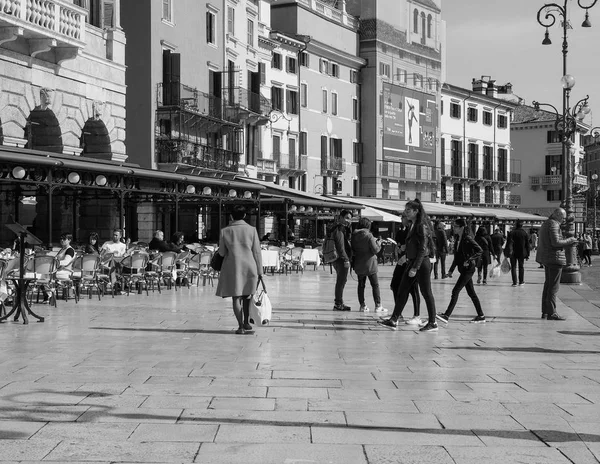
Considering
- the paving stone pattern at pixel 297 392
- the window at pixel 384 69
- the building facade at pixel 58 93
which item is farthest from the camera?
the window at pixel 384 69

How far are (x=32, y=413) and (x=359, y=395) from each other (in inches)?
94.1

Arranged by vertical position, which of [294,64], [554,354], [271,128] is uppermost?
[294,64]

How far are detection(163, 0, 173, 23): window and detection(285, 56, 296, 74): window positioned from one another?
14.6 meters

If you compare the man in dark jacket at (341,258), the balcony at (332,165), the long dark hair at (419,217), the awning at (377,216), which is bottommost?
the man in dark jacket at (341,258)

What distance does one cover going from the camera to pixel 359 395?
791 cm

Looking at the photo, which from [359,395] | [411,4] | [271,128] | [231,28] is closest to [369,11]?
[411,4]

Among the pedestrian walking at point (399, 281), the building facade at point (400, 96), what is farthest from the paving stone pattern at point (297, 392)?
the building facade at point (400, 96)

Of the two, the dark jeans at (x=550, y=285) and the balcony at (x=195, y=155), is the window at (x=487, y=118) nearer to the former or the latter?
the balcony at (x=195, y=155)

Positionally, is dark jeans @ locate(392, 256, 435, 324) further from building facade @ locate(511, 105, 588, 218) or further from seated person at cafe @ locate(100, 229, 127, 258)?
building facade @ locate(511, 105, 588, 218)

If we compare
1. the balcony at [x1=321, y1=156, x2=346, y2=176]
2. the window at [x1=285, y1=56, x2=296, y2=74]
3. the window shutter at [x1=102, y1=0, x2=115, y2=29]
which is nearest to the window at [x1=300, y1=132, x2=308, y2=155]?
the balcony at [x1=321, y1=156, x2=346, y2=176]

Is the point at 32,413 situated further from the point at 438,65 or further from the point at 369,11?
the point at 438,65

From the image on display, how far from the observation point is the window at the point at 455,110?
7162 cm

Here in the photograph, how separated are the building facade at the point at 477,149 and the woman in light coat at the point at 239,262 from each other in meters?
58.6

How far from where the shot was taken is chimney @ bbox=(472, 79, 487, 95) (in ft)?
270
